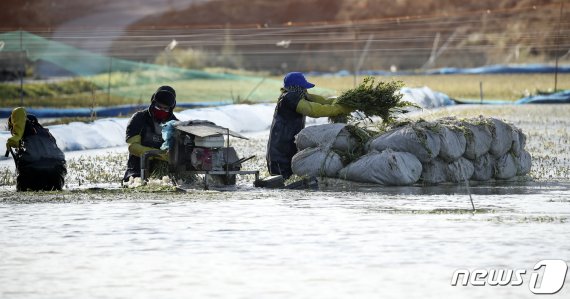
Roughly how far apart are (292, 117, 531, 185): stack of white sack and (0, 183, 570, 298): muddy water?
579 millimetres

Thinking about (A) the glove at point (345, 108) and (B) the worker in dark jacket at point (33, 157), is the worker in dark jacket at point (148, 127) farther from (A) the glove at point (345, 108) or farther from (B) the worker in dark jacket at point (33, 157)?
(A) the glove at point (345, 108)

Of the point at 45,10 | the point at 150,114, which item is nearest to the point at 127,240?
the point at 150,114

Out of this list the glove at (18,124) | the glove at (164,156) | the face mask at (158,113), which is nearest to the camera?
the glove at (18,124)

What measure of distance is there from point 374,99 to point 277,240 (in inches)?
216

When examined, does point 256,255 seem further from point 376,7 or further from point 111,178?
point 376,7

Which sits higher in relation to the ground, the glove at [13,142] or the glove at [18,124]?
the glove at [18,124]

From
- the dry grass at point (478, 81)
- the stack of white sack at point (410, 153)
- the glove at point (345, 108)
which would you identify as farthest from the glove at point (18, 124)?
the dry grass at point (478, 81)

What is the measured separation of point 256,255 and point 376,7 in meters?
94.0

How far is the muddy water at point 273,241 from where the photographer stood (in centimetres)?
955

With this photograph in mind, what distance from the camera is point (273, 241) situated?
11711 millimetres

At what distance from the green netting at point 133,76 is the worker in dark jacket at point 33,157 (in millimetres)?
24714

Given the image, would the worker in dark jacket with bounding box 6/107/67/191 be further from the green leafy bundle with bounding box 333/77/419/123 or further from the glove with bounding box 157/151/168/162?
the green leafy bundle with bounding box 333/77/419/123

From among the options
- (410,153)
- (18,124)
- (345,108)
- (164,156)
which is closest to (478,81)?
Answer: (345,108)

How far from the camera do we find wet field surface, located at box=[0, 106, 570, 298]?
9.57m
